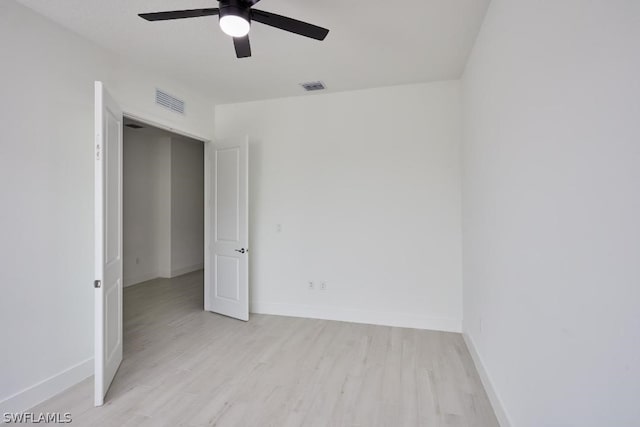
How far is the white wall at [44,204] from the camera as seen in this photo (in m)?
2.13

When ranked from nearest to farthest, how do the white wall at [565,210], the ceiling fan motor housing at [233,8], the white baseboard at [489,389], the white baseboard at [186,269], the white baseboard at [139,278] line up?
the white wall at [565,210] → the ceiling fan motor housing at [233,8] → the white baseboard at [489,389] → the white baseboard at [139,278] → the white baseboard at [186,269]

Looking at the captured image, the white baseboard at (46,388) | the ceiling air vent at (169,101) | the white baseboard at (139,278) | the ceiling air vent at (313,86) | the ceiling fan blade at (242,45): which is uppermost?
the ceiling air vent at (313,86)

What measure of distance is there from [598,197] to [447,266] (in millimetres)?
2729

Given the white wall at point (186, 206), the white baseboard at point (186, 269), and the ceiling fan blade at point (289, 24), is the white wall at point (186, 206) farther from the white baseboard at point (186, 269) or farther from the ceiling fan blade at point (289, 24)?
the ceiling fan blade at point (289, 24)

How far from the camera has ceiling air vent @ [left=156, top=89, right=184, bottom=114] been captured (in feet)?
11.0

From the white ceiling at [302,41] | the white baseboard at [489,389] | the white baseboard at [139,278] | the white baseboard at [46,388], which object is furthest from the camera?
the white baseboard at [139,278]

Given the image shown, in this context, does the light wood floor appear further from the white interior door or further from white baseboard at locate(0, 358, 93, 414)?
the white interior door

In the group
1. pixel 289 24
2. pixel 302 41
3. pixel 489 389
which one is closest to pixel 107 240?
pixel 289 24

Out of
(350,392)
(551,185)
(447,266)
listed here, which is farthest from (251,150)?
(551,185)

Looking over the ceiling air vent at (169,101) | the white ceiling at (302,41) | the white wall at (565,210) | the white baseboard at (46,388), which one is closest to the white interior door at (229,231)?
the ceiling air vent at (169,101)

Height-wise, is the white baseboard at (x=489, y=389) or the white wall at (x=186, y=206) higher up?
the white wall at (x=186, y=206)

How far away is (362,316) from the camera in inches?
151

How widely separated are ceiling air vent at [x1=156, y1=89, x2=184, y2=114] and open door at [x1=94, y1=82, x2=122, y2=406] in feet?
2.21

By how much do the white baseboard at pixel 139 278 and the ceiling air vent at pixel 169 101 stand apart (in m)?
3.50
